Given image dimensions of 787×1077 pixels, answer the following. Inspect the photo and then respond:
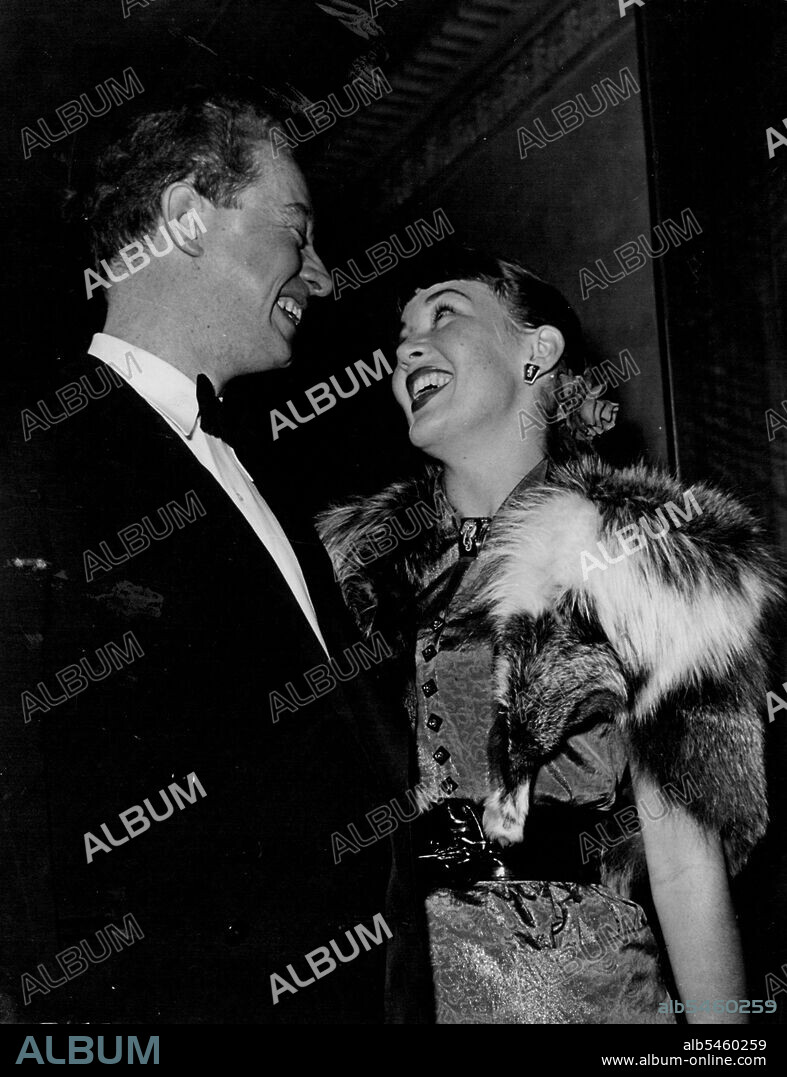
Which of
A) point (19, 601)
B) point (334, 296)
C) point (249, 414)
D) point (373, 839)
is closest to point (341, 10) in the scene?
point (334, 296)

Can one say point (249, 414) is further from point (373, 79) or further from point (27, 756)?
point (27, 756)

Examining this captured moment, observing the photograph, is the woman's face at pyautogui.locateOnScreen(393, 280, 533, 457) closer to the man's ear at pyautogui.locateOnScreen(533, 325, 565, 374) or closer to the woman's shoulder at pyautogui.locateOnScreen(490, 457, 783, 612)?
the man's ear at pyautogui.locateOnScreen(533, 325, 565, 374)

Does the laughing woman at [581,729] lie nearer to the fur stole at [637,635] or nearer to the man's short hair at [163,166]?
the fur stole at [637,635]

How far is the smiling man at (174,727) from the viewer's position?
118cm

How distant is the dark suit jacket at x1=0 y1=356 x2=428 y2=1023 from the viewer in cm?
118

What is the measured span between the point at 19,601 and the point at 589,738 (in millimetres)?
776

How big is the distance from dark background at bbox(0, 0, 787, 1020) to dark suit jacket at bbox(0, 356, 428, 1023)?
608 millimetres

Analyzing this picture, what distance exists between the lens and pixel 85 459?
4.13ft

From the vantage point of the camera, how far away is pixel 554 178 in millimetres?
2215

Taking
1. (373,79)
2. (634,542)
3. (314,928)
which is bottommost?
(314,928)

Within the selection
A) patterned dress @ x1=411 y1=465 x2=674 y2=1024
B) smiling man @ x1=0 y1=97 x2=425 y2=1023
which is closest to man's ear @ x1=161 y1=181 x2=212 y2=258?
smiling man @ x1=0 y1=97 x2=425 y2=1023

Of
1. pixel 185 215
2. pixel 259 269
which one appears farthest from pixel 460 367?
pixel 185 215

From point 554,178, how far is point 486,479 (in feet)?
2.77

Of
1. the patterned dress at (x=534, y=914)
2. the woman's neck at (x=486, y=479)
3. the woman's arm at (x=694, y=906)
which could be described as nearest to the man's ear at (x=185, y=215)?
the woman's neck at (x=486, y=479)
